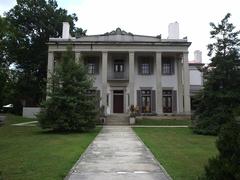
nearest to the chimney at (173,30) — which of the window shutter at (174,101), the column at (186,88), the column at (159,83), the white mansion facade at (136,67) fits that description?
the white mansion facade at (136,67)

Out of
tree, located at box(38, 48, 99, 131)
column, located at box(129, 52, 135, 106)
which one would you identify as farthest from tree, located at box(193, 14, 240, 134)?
column, located at box(129, 52, 135, 106)

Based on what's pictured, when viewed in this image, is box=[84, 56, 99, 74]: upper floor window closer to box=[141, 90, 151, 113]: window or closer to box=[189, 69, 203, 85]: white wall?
box=[141, 90, 151, 113]: window

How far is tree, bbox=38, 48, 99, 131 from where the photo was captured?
21578 millimetres

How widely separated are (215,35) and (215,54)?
1247 mm

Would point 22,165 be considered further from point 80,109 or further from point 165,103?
point 165,103

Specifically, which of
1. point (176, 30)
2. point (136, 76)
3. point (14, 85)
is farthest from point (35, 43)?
point (176, 30)

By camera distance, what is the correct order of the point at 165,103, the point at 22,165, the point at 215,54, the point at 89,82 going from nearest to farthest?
the point at 22,165, the point at 215,54, the point at 89,82, the point at 165,103

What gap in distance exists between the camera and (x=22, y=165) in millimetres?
9156

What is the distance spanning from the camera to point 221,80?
21016mm

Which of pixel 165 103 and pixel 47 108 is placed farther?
pixel 165 103

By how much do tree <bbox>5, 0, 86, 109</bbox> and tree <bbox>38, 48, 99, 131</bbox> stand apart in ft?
64.9

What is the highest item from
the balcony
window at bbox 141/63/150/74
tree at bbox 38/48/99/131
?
window at bbox 141/63/150/74

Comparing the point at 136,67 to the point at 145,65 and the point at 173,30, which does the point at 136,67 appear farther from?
the point at 173,30

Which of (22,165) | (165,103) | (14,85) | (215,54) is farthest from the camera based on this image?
(14,85)
